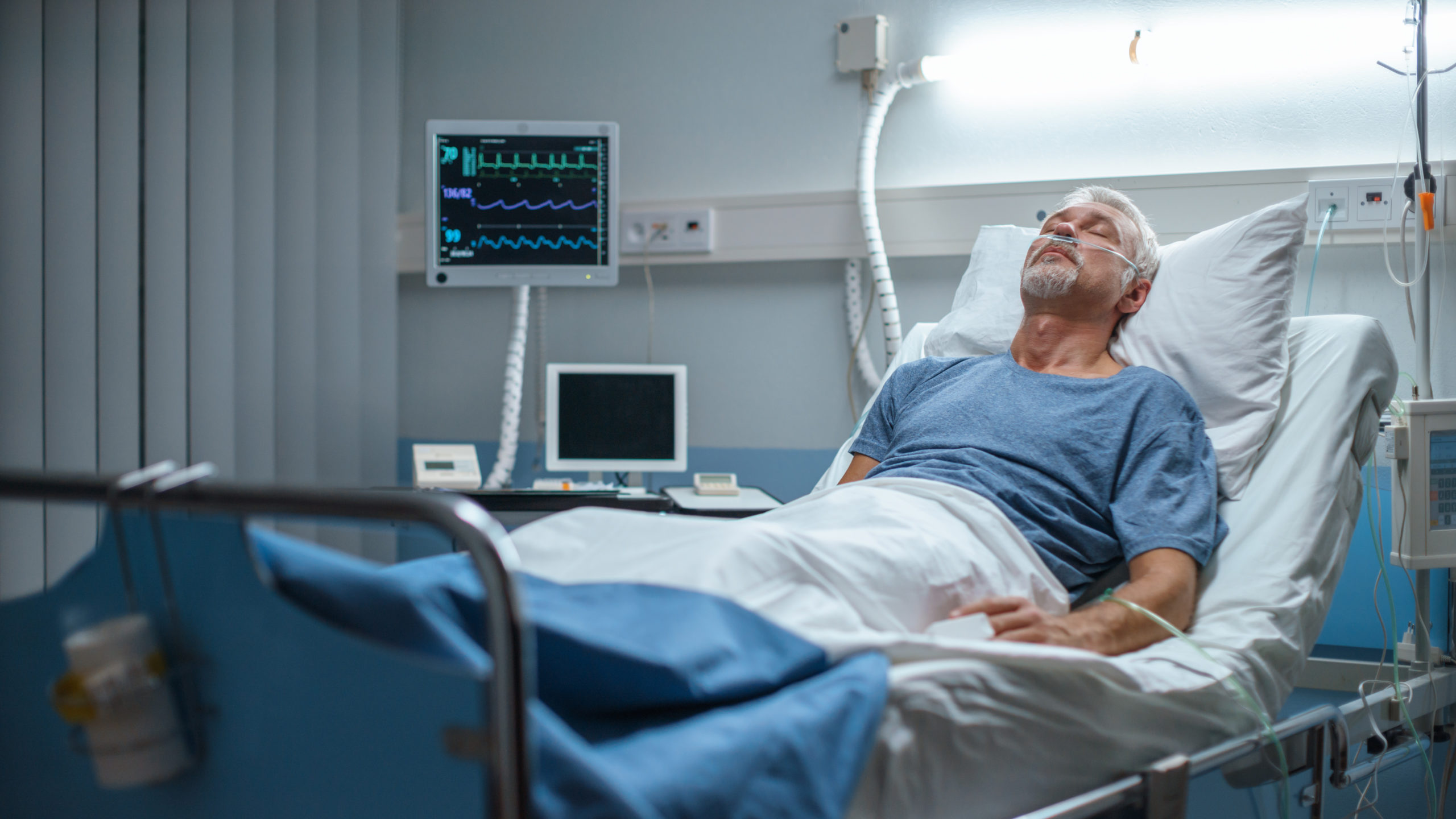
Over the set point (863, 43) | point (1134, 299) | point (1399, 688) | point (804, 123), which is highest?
point (863, 43)

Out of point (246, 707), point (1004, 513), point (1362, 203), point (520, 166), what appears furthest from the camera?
point (520, 166)

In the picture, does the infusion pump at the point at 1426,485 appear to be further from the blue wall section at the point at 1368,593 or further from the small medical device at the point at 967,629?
the small medical device at the point at 967,629

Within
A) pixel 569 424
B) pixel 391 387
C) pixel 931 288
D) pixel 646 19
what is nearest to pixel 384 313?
pixel 391 387

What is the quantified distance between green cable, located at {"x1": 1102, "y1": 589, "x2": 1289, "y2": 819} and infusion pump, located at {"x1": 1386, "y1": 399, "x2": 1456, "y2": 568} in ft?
2.19

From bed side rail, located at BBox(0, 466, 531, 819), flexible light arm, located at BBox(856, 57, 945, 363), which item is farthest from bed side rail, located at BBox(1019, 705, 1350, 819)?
flexible light arm, located at BBox(856, 57, 945, 363)

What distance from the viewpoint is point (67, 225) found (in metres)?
2.16

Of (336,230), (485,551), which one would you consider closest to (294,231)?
(336,230)

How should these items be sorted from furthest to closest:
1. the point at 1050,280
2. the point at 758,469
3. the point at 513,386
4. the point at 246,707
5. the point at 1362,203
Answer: the point at 758,469 < the point at 513,386 < the point at 1362,203 < the point at 1050,280 < the point at 246,707

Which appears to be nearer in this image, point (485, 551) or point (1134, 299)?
point (485, 551)

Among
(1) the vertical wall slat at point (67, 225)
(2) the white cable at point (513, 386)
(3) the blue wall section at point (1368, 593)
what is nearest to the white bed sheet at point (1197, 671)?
(3) the blue wall section at point (1368, 593)

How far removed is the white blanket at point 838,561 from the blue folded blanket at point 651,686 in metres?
0.06

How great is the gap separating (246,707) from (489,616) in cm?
24

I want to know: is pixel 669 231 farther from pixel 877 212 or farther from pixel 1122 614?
pixel 1122 614

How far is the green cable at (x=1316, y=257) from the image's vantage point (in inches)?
80.5
